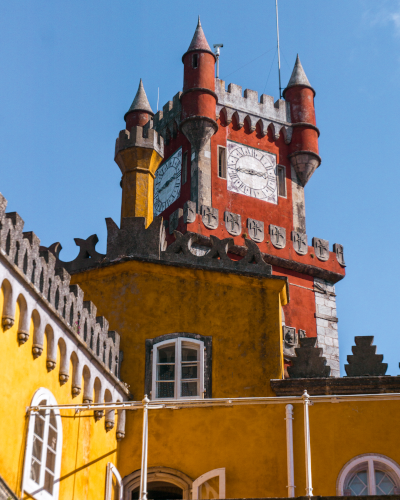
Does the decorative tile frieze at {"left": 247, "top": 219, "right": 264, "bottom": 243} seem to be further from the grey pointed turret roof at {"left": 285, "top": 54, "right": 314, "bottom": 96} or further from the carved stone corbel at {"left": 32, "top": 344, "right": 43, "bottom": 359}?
the carved stone corbel at {"left": 32, "top": 344, "right": 43, "bottom": 359}

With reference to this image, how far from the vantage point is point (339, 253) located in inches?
1324

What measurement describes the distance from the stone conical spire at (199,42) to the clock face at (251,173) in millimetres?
4117

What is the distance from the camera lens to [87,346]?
14781 mm

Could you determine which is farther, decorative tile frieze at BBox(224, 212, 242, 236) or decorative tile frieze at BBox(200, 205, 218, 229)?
decorative tile frieze at BBox(224, 212, 242, 236)

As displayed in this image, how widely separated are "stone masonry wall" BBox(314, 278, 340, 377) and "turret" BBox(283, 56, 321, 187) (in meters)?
5.44

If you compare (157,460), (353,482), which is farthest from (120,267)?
(353,482)

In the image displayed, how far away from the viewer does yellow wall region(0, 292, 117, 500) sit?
39.4ft

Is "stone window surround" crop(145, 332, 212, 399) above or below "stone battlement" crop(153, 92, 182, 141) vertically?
below

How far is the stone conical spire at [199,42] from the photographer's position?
3553 centimetres

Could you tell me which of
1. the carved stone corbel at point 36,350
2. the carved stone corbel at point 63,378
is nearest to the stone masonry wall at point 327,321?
the carved stone corbel at point 63,378

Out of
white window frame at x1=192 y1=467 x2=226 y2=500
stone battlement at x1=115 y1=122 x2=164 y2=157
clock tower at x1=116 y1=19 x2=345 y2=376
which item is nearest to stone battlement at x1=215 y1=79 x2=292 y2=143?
clock tower at x1=116 y1=19 x2=345 y2=376

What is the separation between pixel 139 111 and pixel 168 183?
346cm

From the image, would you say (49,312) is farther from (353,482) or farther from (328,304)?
(328,304)

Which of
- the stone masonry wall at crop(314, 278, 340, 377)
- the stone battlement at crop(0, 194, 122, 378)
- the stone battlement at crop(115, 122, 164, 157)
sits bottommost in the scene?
the stone battlement at crop(0, 194, 122, 378)
